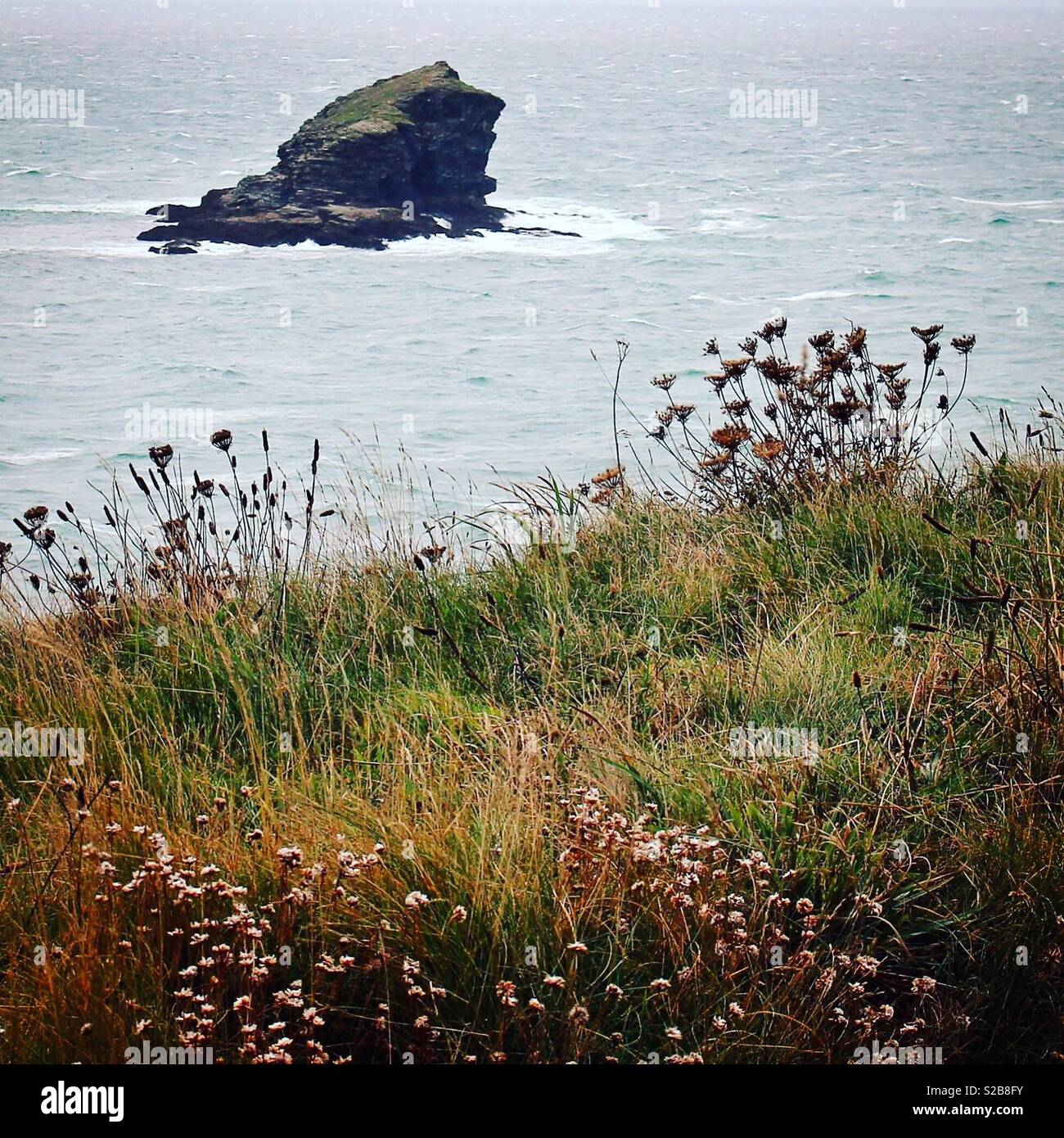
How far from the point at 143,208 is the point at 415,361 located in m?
7.09

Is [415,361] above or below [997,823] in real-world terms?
above

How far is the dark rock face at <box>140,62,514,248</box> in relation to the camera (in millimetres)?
19516

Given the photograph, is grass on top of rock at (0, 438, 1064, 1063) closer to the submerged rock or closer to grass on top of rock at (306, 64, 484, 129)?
the submerged rock

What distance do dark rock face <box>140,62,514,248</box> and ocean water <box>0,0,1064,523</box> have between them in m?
0.52

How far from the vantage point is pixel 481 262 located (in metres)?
20.1

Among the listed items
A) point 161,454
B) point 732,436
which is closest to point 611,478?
point 732,436

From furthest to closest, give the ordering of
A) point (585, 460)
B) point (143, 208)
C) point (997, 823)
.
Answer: point (143, 208) → point (585, 460) → point (997, 823)

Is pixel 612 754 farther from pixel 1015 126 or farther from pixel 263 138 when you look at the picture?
pixel 1015 126

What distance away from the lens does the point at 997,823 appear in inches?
81.8

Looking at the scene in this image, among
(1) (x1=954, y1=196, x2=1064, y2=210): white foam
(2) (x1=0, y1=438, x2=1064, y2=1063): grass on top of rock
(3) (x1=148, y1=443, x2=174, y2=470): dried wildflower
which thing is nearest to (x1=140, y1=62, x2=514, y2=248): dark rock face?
(1) (x1=954, y1=196, x2=1064, y2=210): white foam

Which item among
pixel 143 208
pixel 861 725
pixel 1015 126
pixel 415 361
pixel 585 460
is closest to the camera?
pixel 861 725

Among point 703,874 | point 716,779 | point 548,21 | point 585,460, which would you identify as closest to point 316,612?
point 716,779

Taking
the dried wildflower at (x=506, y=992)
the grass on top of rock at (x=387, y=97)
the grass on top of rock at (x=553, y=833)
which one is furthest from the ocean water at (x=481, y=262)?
the dried wildflower at (x=506, y=992)

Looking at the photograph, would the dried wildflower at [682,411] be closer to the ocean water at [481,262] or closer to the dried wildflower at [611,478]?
the dried wildflower at [611,478]
